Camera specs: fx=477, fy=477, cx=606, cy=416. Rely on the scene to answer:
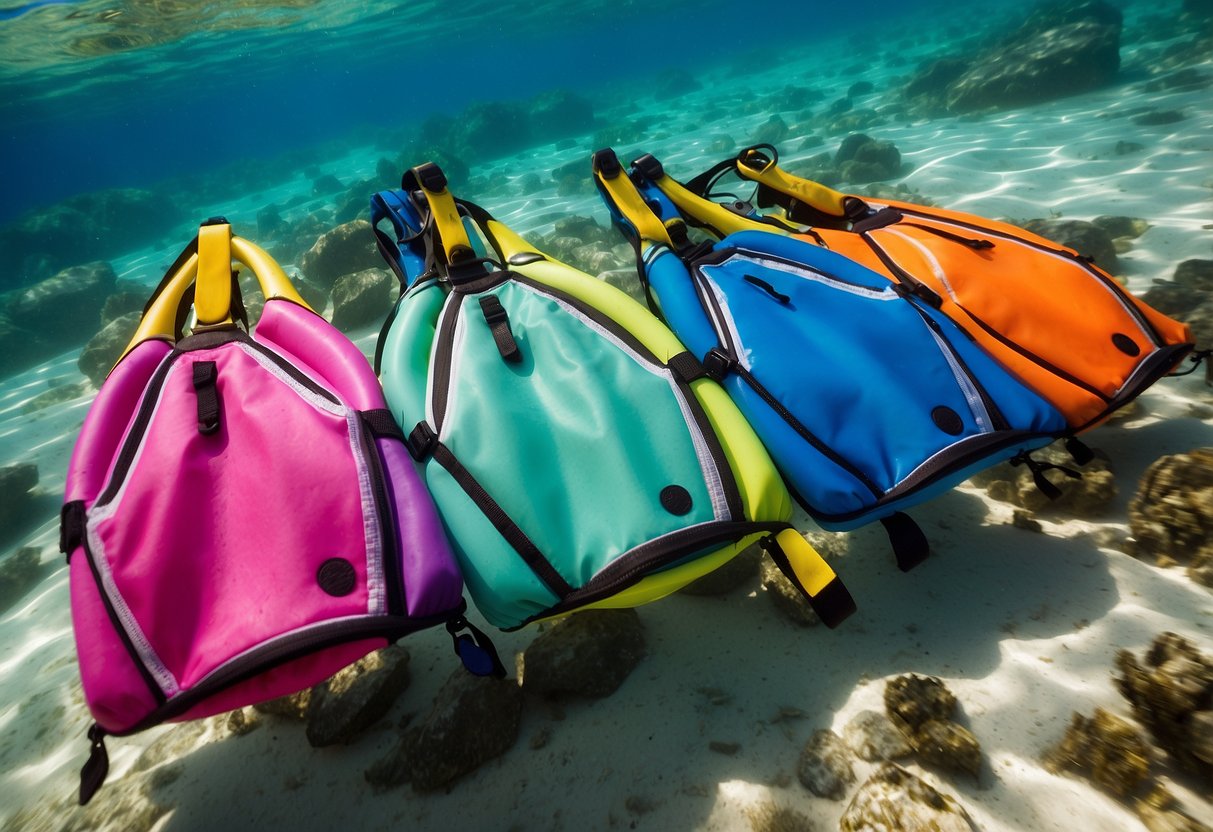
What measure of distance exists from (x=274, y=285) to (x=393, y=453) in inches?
59.0

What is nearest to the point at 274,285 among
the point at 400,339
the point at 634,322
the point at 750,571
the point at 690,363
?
the point at 400,339

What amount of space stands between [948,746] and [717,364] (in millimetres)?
1573

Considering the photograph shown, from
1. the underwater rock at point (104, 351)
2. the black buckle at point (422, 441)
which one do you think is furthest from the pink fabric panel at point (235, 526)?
the underwater rock at point (104, 351)

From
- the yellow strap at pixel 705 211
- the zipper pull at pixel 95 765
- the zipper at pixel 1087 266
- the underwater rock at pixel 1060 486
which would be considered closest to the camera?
the zipper pull at pixel 95 765

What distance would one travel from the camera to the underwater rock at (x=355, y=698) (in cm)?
206

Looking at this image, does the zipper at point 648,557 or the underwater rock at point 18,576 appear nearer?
the zipper at point 648,557

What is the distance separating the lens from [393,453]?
1.86m

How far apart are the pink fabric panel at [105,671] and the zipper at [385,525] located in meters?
0.66

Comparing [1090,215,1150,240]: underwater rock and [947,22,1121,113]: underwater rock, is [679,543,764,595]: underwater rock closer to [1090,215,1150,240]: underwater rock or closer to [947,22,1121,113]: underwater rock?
[1090,215,1150,240]: underwater rock

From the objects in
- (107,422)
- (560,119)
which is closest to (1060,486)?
(107,422)

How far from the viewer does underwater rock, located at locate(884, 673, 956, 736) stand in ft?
5.49

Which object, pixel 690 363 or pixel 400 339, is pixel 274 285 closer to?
pixel 400 339

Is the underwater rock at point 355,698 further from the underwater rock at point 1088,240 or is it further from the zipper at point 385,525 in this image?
the underwater rock at point 1088,240

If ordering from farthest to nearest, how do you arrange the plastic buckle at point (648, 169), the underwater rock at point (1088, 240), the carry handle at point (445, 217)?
the underwater rock at point (1088, 240)
the plastic buckle at point (648, 169)
the carry handle at point (445, 217)
